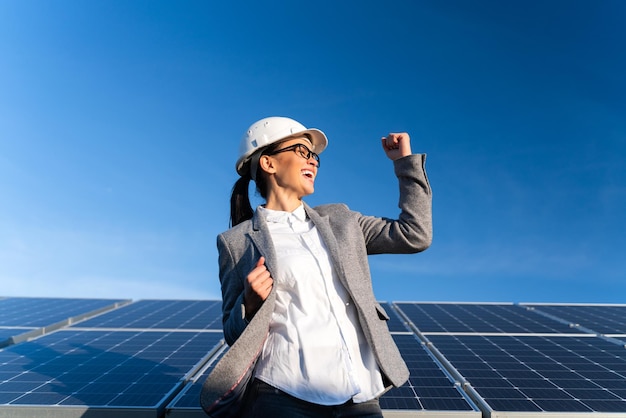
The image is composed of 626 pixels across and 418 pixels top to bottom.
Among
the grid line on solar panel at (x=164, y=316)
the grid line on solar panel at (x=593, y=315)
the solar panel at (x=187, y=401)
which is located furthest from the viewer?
the grid line on solar panel at (x=593, y=315)

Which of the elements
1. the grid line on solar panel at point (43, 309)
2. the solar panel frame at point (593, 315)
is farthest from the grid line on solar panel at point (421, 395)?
the grid line on solar panel at point (43, 309)

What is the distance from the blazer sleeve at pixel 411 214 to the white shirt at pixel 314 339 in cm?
39

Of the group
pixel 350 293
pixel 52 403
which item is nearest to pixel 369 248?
pixel 350 293

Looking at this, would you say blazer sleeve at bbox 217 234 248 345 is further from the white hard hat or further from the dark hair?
the white hard hat

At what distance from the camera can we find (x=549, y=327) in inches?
334

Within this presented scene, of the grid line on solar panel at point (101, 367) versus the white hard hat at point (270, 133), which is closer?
the white hard hat at point (270, 133)

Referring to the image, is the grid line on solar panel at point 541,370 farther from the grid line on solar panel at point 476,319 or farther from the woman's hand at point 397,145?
the woman's hand at point 397,145

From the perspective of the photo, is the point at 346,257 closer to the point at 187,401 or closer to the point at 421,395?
the point at 421,395

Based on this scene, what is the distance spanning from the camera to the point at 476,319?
9.13 m

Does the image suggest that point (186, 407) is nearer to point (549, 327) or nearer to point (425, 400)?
point (425, 400)

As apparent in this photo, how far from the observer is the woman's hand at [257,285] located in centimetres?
229

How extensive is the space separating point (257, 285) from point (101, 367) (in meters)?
4.46

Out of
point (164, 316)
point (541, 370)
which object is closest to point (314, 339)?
point (541, 370)

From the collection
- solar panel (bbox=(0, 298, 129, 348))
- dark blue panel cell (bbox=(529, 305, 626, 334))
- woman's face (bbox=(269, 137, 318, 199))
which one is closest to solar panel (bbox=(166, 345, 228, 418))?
woman's face (bbox=(269, 137, 318, 199))
